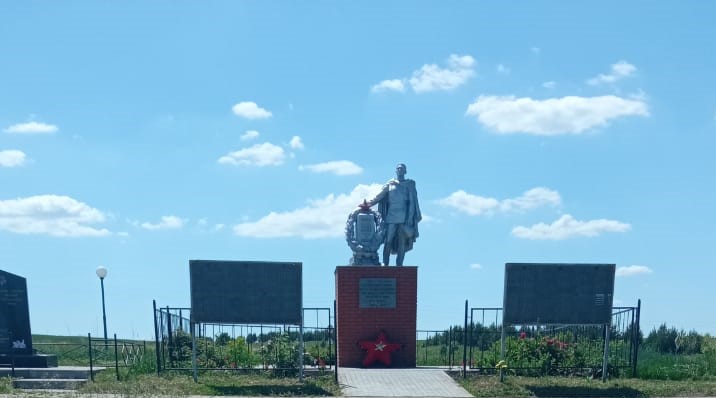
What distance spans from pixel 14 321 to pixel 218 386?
7645mm

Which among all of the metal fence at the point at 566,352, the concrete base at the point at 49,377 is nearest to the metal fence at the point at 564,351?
the metal fence at the point at 566,352

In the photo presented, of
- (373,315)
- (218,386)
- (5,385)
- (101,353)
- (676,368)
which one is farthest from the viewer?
(101,353)

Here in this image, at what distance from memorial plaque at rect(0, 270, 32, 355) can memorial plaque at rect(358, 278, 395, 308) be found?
26.4ft

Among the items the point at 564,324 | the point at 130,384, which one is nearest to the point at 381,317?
the point at 564,324

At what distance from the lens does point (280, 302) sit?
14.1m

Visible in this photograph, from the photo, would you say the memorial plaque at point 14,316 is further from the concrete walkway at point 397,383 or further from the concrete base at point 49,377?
the concrete walkway at point 397,383

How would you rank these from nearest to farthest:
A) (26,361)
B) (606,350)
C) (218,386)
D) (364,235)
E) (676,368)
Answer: (218,386) → (606,350) → (676,368) → (364,235) → (26,361)

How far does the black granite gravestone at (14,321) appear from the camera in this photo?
1877 centimetres

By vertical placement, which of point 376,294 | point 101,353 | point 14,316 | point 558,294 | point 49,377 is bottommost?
point 49,377

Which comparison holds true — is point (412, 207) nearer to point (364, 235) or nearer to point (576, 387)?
point (364, 235)

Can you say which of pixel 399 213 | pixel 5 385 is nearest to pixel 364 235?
pixel 399 213

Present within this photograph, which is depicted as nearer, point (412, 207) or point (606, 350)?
point (606, 350)

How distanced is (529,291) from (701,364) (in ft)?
14.9

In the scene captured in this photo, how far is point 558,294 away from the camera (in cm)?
1439
